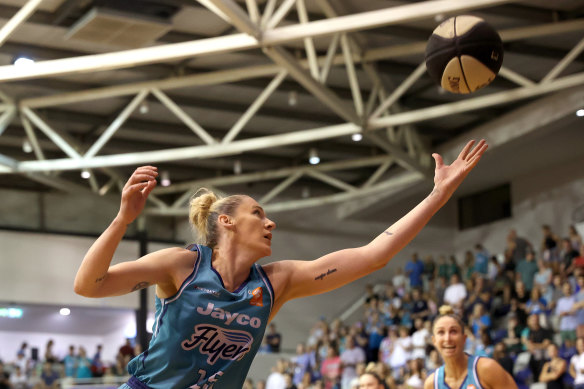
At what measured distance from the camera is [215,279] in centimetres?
359

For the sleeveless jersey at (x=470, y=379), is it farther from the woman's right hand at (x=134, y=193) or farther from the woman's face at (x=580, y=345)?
the woman's face at (x=580, y=345)

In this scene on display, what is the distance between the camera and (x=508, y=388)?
18.8 feet

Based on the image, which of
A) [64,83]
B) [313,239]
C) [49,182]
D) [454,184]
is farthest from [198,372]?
[313,239]

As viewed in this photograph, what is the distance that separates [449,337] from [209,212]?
2664 millimetres

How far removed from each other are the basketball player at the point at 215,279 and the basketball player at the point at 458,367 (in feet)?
7.80

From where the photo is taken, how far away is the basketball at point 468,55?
5758 mm

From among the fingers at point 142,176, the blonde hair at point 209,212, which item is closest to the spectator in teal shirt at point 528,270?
the blonde hair at point 209,212

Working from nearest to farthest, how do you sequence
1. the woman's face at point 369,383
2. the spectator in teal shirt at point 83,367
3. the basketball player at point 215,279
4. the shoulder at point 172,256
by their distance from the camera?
the basketball player at point 215,279
the shoulder at point 172,256
the woman's face at point 369,383
the spectator in teal shirt at point 83,367

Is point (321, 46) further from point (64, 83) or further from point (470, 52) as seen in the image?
point (470, 52)

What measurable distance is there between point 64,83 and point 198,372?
14.6 m

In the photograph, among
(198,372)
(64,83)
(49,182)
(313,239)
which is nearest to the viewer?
(198,372)

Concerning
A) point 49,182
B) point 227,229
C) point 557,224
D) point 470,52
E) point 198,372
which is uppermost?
point 49,182

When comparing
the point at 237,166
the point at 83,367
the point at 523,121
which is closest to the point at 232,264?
the point at 523,121

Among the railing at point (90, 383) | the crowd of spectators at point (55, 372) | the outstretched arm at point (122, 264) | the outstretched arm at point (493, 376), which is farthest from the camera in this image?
the crowd of spectators at point (55, 372)
